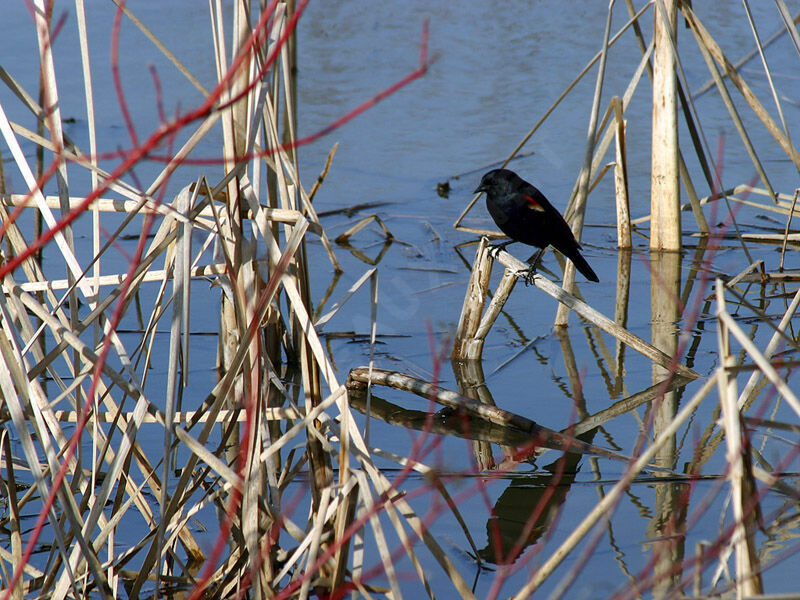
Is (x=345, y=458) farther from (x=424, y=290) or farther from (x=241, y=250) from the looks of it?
(x=424, y=290)

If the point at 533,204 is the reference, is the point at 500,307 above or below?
below

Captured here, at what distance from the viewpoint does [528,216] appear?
12.0 feet

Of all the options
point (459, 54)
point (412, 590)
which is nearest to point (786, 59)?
point (459, 54)

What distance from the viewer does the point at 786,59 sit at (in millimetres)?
7555

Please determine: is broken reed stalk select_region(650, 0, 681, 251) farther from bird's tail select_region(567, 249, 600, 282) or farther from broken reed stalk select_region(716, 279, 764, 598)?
broken reed stalk select_region(716, 279, 764, 598)

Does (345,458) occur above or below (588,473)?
above

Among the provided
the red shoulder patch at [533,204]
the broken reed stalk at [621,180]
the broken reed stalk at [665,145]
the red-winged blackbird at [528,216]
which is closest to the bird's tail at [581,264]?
the red-winged blackbird at [528,216]

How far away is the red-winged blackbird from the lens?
3.66 metres

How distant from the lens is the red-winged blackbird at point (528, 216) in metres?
3.66

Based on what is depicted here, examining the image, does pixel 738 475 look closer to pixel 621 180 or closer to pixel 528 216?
pixel 528 216

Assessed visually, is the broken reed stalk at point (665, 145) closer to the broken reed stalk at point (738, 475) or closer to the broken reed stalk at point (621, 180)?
the broken reed stalk at point (621, 180)

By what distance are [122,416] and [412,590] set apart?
797mm

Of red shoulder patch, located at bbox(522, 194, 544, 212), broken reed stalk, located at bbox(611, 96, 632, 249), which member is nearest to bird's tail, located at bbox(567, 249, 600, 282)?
red shoulder patch, located at bbox(522, 194, 544, 212)

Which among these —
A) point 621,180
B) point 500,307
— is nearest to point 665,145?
point 621,180
